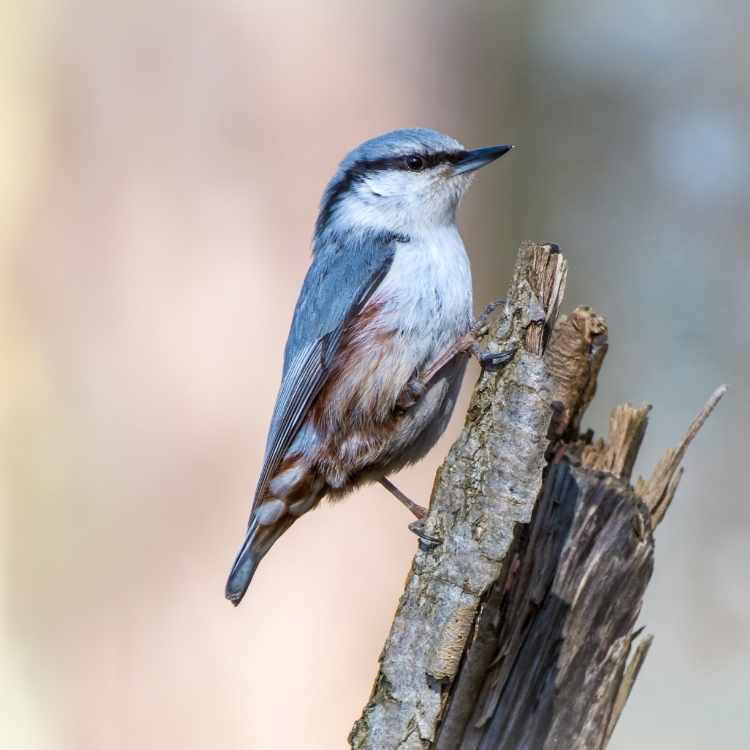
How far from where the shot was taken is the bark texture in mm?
2160

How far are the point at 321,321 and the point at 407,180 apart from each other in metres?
0.58

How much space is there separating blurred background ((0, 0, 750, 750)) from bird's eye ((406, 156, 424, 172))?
0.88 m

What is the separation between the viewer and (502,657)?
2344 millimetres

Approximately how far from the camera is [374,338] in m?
2.85

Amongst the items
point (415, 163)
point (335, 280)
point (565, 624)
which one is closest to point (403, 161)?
point (415, 163)

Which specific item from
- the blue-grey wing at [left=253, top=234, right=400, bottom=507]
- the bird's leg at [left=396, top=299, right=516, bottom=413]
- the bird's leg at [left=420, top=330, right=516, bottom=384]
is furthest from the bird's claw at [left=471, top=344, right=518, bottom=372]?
the blue-grey wing at [left=253, top=234, right=400, bottom=507]

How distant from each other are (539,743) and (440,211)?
1.67 metres

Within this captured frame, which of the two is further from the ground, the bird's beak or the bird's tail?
the bird's beak

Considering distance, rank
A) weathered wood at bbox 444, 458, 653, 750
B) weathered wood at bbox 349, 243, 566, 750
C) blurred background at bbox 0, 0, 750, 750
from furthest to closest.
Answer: blurred background at bbox 0, 0, 750, 750, weathered wood at bbox 444, 458, 653, 750, weathered wood at bbox 349, 243, 566, 750

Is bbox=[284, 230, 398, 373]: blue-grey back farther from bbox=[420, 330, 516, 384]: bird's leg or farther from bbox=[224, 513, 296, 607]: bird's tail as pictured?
bbox=[224, 513, 296, 607]: bird's tail

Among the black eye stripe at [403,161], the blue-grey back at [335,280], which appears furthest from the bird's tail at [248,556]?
the black eye stripe at [403,161]

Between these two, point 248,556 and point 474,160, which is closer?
point 248,556

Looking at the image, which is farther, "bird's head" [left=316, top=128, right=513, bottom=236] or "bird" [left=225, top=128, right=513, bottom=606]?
"bird's head" [left=316, top=128, right=513, bottom=236]

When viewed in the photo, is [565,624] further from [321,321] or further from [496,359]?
[321,321]
